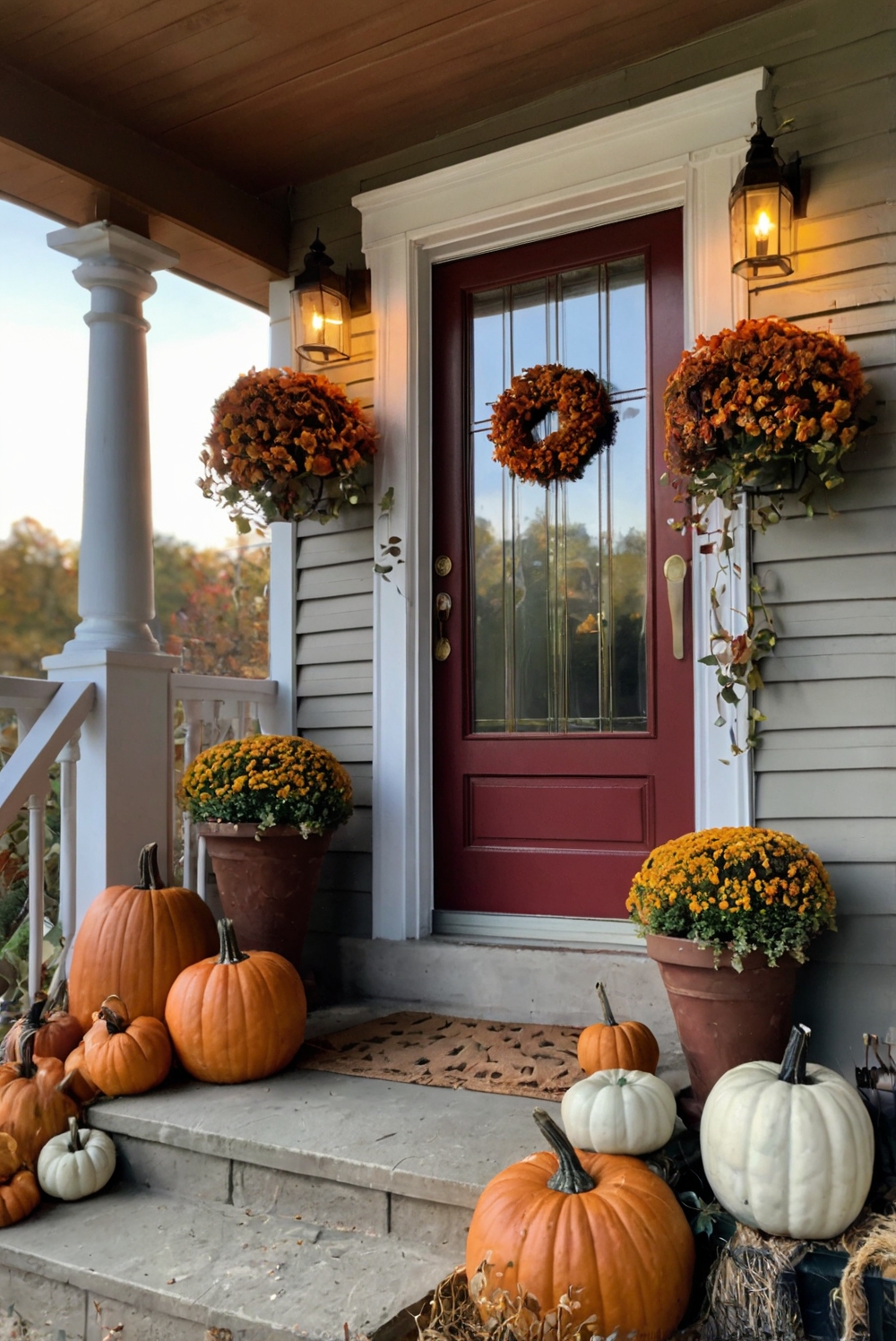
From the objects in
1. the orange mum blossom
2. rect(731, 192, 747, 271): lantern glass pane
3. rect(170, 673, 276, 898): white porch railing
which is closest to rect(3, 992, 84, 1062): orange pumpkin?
rect(170, 673, 276, 898): white porch railing

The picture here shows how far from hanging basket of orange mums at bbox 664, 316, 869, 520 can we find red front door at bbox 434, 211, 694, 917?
15.3 inches

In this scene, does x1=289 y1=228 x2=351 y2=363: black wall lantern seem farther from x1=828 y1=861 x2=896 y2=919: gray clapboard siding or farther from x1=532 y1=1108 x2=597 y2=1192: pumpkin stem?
x1=532 y1=1108 x2=597 y2=1192: pumpkin stem

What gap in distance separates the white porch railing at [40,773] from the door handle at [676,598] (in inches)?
63.1

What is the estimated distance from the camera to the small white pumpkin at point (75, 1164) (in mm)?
2176

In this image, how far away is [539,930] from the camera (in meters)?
3.10

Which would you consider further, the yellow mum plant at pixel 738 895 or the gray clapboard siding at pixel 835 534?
the gray clapboard siding at pixel 835 534

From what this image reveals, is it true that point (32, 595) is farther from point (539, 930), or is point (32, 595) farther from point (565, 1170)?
point (565, 1170)

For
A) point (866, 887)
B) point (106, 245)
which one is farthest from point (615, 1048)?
point (106, 245)

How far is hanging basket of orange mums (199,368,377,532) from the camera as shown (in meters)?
3.12

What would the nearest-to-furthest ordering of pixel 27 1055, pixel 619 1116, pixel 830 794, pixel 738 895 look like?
pixel 619 1116
pixel 738 895
pixel 27 1055
pixel 830 794

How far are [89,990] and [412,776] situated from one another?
1103 mm

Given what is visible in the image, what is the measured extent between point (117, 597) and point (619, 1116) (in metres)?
1.99

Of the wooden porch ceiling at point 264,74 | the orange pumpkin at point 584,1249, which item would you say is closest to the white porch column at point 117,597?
the wooden porch ceiling at point 264,74

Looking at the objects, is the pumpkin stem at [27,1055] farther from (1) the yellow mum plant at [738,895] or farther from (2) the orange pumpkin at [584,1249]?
(1) the yellow mum plant at [738,895]
